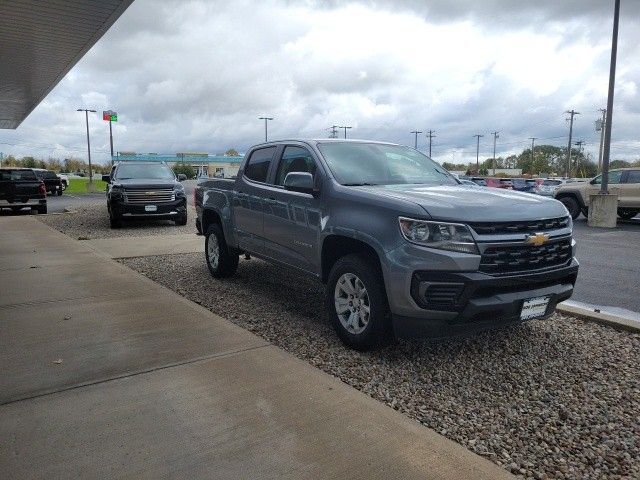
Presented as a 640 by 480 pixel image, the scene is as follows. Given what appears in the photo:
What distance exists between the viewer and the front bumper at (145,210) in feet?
44.7

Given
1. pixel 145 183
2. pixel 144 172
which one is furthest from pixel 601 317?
pixel 144 172

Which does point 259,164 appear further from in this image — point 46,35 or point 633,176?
point 633,176

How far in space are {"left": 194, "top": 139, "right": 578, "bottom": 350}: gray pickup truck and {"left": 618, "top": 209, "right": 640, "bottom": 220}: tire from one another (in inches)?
558

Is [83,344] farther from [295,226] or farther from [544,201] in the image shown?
[544,201]

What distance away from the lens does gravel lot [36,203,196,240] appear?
42.8ft

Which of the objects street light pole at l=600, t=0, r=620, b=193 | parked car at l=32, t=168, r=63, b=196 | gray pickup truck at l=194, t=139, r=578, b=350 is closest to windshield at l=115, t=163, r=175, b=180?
gray pickup truck at l=194, t=139, r=578, b=350

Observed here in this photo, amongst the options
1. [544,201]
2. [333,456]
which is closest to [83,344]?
[333,456]

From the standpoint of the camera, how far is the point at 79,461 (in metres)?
2.75

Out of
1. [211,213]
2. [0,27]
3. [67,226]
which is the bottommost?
[67,226]

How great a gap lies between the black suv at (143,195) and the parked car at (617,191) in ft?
41.2

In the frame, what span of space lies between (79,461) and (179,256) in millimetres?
6901

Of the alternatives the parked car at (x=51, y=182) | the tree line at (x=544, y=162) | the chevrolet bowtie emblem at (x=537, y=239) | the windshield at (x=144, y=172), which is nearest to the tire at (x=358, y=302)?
the chevrolet bowtie emblem at (x=537, y=239)

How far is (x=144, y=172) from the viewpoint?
584 inches

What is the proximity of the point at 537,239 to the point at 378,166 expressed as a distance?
1.84 meters
